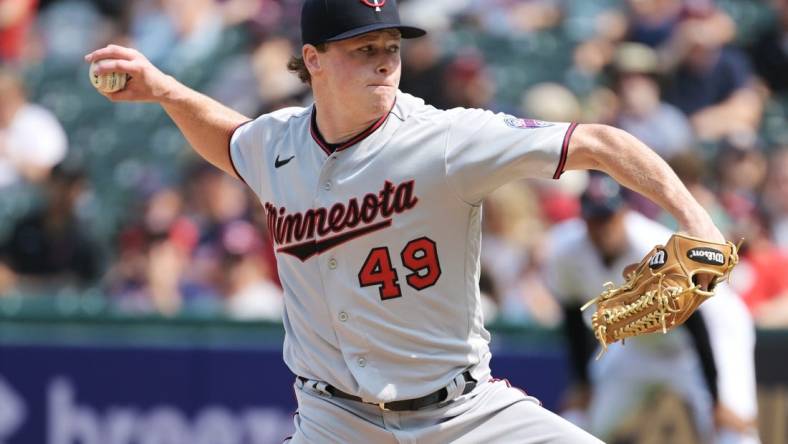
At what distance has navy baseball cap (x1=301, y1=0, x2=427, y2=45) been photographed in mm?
4211

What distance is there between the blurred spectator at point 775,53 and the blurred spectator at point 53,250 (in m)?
4.97

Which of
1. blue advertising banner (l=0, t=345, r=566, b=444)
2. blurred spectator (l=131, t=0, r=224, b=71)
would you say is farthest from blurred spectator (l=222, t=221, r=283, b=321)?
blurred spectator (l=131, t=0, r=224, b=71)

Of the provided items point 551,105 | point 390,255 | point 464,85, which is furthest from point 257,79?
point 390,255

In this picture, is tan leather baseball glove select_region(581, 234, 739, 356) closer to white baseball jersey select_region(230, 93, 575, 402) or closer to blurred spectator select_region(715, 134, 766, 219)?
white baseball jersey select_region(230, 93, 575, 402)

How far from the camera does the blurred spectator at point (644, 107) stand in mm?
9094

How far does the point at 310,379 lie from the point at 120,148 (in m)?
7.80

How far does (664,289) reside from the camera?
3.75 m

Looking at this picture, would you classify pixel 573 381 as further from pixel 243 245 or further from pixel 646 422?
pixel 243 245

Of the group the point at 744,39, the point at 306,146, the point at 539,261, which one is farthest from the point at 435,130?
the point at 744,39

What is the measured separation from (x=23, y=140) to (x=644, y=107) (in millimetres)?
4810

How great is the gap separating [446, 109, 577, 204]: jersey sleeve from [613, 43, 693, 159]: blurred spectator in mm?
4989

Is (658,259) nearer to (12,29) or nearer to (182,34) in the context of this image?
(182,34)

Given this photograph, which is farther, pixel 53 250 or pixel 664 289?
pixel 53 250

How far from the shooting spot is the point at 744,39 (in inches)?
398
